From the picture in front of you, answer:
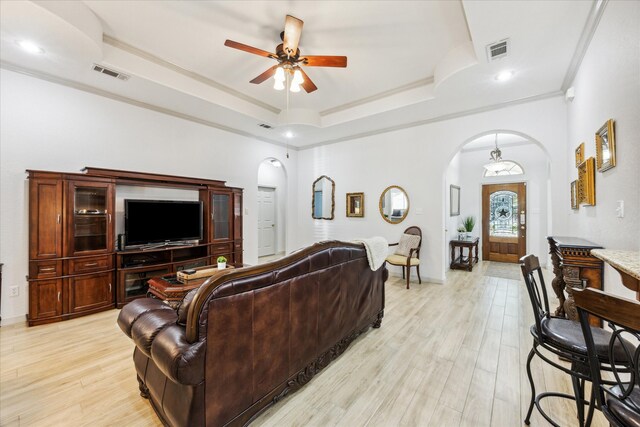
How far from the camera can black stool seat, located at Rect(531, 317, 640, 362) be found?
125cm

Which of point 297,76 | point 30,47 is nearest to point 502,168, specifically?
point 297,76

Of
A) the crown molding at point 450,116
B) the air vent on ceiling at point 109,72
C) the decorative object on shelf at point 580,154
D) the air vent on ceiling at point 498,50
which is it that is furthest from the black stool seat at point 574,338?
the air vent on ceiling at point 109,72

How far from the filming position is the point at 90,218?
3.37 m

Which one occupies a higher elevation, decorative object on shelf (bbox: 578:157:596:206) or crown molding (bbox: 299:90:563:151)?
crown molding (bbox: 299:90:563:151)

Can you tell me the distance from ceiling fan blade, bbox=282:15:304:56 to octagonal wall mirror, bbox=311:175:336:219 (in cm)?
371

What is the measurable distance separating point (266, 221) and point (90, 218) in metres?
4.45

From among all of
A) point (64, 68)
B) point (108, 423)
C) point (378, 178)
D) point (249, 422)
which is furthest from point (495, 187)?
point (64, 68)

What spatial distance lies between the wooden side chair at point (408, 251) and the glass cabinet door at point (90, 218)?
427cm

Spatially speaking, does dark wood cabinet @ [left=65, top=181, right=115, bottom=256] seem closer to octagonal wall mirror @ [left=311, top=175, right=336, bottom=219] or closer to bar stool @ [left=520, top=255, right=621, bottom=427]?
octagonal wall mirror @ [left=311, top=175, right=336, bottom=219]

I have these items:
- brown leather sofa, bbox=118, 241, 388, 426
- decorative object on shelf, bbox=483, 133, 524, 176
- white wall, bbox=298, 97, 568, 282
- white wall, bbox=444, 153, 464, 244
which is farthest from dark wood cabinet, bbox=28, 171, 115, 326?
decorative object on shelf, bbox=483, 133, 524, 176

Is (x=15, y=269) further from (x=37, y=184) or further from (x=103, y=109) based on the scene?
(x=103, y=109)

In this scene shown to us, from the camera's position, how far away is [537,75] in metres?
3.28

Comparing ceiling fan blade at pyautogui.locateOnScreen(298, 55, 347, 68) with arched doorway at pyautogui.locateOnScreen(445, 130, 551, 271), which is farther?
arched doorway at pyautogui.locateOnScreen(445, 130, 551, 271)

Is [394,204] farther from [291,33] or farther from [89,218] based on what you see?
[89,218]
